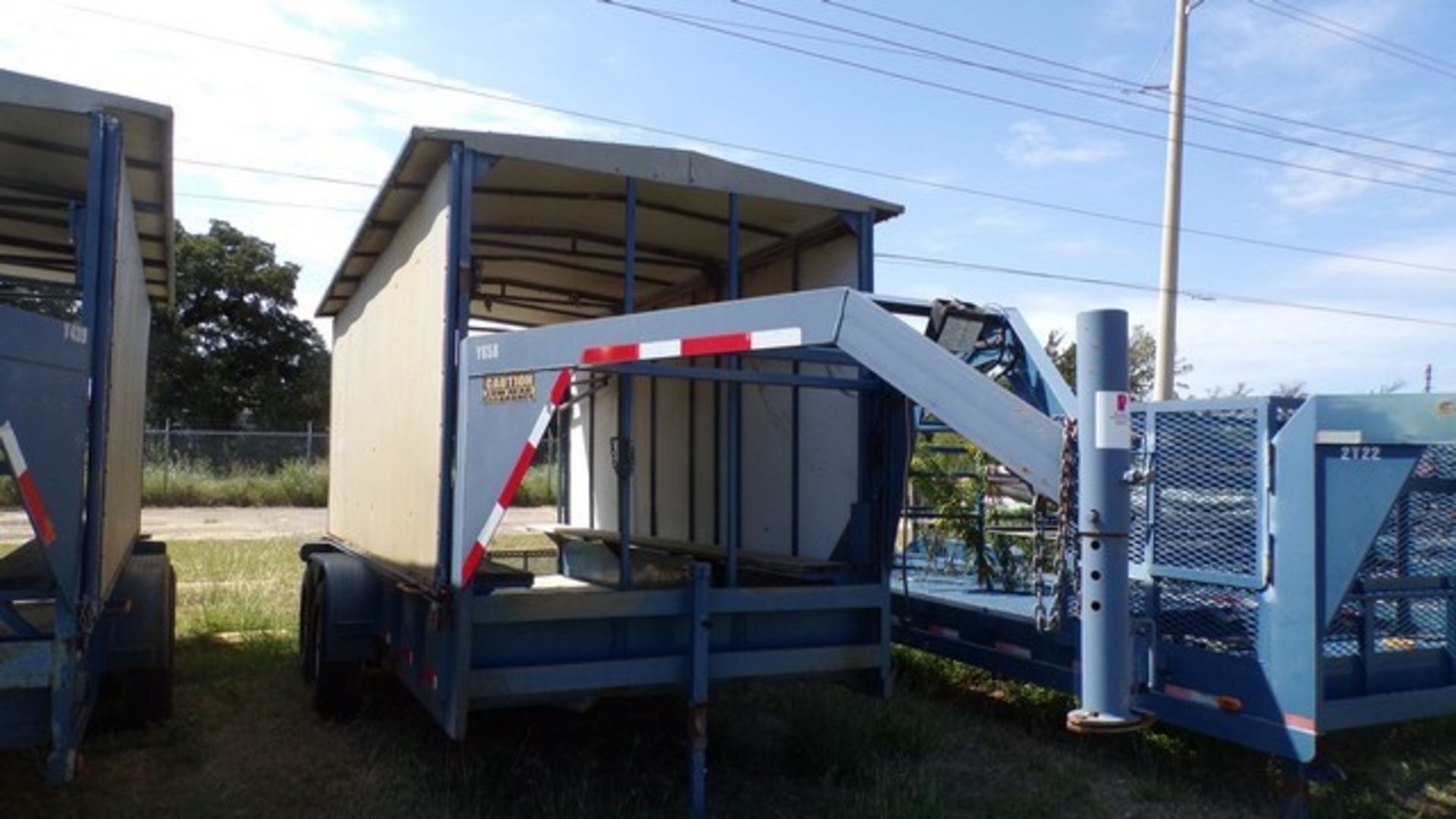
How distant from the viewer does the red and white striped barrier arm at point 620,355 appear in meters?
3.76

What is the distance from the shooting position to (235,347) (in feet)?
119

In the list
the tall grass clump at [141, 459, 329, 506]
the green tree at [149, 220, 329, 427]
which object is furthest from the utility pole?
the green tree at [149, 220, 329, 427]

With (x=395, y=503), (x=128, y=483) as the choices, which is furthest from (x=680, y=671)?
(x=128, y=483)

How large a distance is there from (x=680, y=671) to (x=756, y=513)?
1907mm

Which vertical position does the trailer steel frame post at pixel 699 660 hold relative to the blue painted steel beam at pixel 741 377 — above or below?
below

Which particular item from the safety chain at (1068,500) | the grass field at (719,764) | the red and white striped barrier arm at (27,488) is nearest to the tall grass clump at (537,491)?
the grass field at (719,764)

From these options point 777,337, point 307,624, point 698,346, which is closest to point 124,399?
point 307,624

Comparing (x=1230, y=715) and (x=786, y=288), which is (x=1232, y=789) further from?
(x=786, y=288)

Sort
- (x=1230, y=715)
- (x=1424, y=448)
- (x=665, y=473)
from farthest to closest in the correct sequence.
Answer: (x=665, y=473) → (x=1230, y=715) → (x=1424, y=448)

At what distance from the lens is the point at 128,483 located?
7.07m

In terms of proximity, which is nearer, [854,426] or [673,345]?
[673,345]

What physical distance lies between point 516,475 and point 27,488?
1675 millimetres

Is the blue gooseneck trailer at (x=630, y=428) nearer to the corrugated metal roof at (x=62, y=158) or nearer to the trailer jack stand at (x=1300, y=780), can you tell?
the corrugated metal roof at (x=62, y=158)

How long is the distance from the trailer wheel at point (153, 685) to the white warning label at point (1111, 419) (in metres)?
5.65
